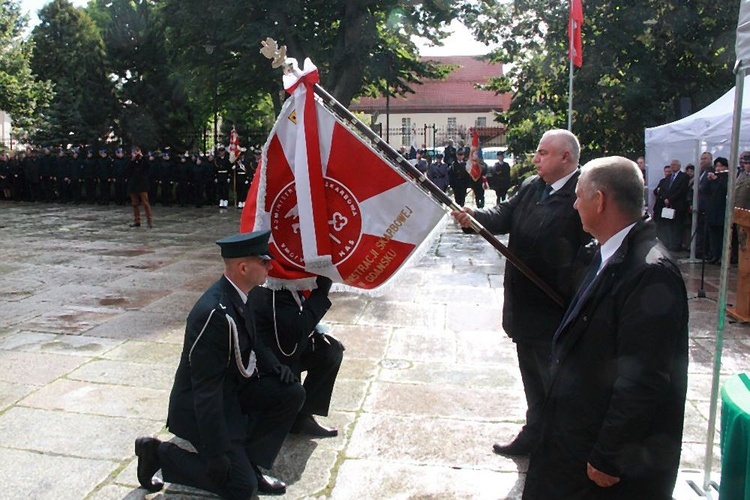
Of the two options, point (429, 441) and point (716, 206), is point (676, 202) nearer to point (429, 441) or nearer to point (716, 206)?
point (716, 206)

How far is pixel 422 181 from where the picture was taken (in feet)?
12.1

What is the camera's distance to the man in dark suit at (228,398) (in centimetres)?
320

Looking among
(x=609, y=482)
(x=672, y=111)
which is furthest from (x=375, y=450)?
(x=672, y=111)

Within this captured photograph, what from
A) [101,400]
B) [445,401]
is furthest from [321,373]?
[101,400]

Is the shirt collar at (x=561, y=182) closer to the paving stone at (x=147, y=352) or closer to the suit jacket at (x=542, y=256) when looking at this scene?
the suit jacket at (x=542, y=256)

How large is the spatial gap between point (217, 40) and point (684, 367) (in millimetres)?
21524

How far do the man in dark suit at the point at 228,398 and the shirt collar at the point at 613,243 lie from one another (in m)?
1.60

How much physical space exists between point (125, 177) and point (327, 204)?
58.8 feet

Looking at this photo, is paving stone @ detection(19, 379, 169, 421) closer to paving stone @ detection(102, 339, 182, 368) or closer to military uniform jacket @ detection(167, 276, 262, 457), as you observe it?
paving stone @ detection(102, 339, 182, 368)

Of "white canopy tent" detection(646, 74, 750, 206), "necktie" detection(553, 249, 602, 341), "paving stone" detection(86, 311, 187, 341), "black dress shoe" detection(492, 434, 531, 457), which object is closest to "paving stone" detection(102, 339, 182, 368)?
"paving stone" detection(86, 311, 187, 341)

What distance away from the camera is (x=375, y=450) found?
4086mm

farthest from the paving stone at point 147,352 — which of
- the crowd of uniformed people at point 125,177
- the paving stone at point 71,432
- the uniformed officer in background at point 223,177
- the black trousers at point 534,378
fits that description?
the uniformed officer in background at point 223,177

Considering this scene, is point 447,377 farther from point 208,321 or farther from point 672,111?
point 672,111

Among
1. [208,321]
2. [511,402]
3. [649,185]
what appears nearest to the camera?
[208,321]
